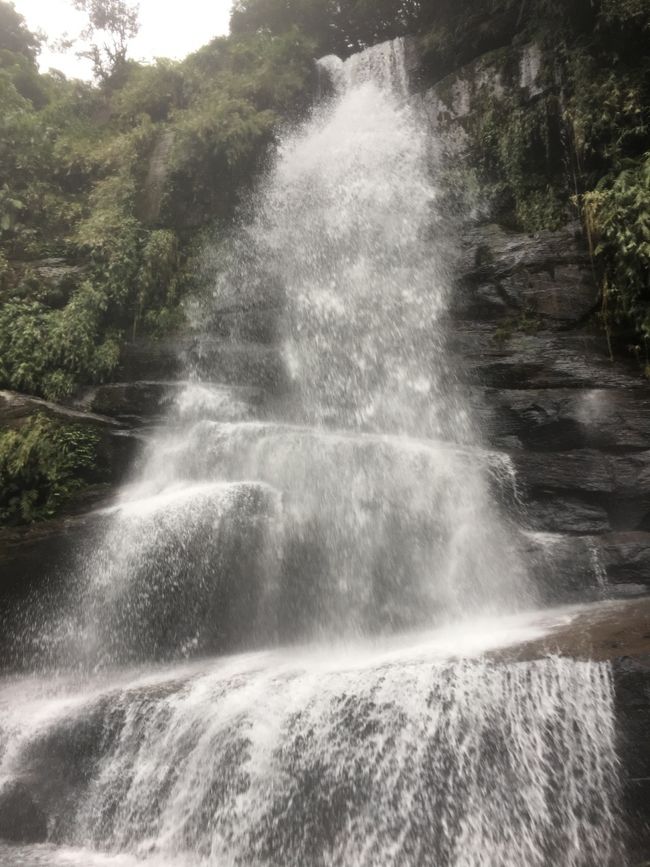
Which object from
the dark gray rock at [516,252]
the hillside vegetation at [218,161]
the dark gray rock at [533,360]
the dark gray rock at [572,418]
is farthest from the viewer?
the dark gray rock at [516,252]

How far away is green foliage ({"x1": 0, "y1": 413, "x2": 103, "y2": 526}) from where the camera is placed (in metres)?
8.54

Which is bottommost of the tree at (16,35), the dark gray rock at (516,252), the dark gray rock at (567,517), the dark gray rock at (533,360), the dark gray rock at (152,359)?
the dark gray rock at (567,517)

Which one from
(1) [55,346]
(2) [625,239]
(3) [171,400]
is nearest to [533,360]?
(2) [625,239]

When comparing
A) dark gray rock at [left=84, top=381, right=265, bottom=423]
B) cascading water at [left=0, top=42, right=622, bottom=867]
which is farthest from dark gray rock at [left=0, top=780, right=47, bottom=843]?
dark gray rock at [left=84, top=381, right=265, bottom=423]

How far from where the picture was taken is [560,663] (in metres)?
4.36

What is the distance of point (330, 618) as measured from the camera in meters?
6.97

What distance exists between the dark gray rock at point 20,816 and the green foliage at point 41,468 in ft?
13.4

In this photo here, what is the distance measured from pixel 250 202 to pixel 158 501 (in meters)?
8.21

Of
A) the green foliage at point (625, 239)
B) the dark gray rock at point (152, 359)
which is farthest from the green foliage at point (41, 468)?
the green foliage at point (625, 239)

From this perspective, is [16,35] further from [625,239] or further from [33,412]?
[625,239]

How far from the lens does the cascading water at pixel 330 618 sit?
4047 millimetres

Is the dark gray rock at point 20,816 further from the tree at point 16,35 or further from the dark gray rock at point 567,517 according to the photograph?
the tree at point 16,35

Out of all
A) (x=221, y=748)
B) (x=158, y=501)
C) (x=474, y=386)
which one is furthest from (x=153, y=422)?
(x=221, y=748)

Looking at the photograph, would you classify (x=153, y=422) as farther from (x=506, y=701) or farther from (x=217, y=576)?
(x=506, y=701)
